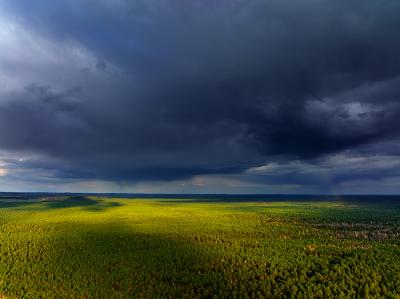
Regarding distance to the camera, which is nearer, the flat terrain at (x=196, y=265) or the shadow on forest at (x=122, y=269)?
the flat terrain at (x=196, y=265)

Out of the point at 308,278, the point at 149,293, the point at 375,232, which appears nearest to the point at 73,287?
the point at 149,293

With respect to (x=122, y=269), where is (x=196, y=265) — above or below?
above

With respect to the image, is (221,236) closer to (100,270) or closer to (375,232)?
(100,270)

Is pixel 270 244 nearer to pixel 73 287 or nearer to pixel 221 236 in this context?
pixel 221 236

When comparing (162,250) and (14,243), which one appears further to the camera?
(14,243)

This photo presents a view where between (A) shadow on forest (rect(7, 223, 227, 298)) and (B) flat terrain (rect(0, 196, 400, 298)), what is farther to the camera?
(A) shadow on forest (rect(7, 223, 227, 298))

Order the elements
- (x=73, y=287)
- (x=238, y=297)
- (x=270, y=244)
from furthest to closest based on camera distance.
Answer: (x=270, y=244), (x=73, y=287), (x=238, y=297)

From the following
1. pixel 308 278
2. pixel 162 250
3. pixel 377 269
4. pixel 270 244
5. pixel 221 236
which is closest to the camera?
pixel 308 278

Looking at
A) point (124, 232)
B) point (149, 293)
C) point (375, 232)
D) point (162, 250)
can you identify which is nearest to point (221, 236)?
point (162, 250)

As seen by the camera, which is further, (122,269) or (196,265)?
(196,265)
